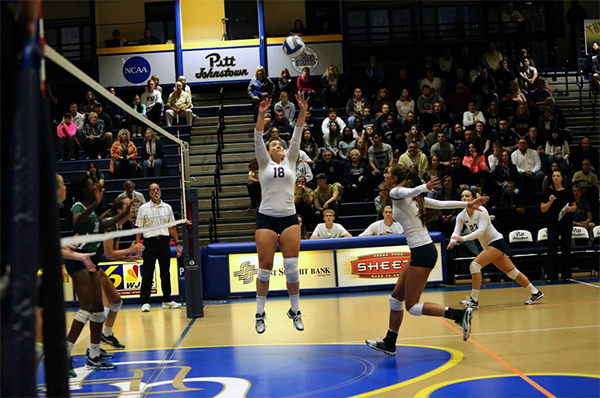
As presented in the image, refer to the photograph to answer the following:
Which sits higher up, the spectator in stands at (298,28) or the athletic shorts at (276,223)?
the spectator in stands at (298,28)

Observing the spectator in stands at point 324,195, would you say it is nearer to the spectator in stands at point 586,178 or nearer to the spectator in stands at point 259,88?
the spectator in stands at point 259,88

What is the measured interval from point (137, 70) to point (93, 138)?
559 centimetres

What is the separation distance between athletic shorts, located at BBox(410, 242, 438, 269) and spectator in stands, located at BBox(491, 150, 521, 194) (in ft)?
27.7

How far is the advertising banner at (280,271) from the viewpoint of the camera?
39.9ft

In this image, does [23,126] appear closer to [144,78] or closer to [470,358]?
[470,358]

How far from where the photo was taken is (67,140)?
1480 centimetres

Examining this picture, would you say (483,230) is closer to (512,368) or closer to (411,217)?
(411,217)

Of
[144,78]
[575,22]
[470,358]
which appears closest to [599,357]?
[470,358]

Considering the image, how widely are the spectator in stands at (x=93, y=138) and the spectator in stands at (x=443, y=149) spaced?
23.6 feet

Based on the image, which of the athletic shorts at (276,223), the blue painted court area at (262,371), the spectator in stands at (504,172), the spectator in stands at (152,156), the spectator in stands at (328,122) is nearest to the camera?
the blue painted court area at (262,371)

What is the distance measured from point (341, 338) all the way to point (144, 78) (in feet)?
44.5

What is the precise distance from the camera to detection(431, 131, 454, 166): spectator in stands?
14953 millimetres

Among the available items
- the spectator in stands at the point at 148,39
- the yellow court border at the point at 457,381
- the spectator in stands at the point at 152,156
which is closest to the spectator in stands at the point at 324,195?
the spectator in stands at the point at 152,156

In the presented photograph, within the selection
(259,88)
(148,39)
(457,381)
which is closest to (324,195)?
(259,88)
